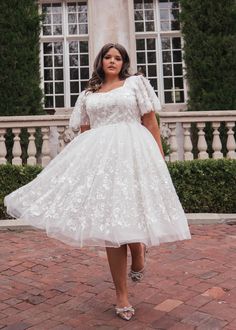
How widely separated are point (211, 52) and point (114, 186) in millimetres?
7393

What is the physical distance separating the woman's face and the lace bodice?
0.36ft

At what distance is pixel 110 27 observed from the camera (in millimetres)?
10422

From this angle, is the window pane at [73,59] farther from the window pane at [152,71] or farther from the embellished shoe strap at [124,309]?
the embellished shoe strap at [124,309]

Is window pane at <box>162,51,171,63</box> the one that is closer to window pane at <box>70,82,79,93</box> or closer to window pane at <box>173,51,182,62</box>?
window pane at <box>173,51,182,62</box>

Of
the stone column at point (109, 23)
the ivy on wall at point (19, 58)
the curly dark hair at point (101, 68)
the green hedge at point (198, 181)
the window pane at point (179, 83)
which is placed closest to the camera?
the curly dark hair at point (101, 68)

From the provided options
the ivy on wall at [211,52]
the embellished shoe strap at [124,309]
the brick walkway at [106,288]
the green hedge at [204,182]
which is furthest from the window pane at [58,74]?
the embellished shoe strap at [124,309]

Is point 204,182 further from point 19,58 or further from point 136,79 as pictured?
point 19,58

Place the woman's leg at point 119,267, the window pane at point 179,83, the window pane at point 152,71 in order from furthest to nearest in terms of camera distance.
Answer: the window pane at point 152,71 < the window pane at point 179,83 < the woman's leg at point 119,267

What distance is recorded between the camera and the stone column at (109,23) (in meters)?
10.4

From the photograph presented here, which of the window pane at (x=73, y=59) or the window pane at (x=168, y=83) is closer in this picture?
the window pane at (x=168, y=83)

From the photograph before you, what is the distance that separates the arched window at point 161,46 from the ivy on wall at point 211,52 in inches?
33.0

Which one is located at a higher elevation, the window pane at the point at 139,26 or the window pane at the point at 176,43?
the window pane at the point at 139,26

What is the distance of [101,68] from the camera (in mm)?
3154

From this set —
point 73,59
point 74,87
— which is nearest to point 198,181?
point 74,87
